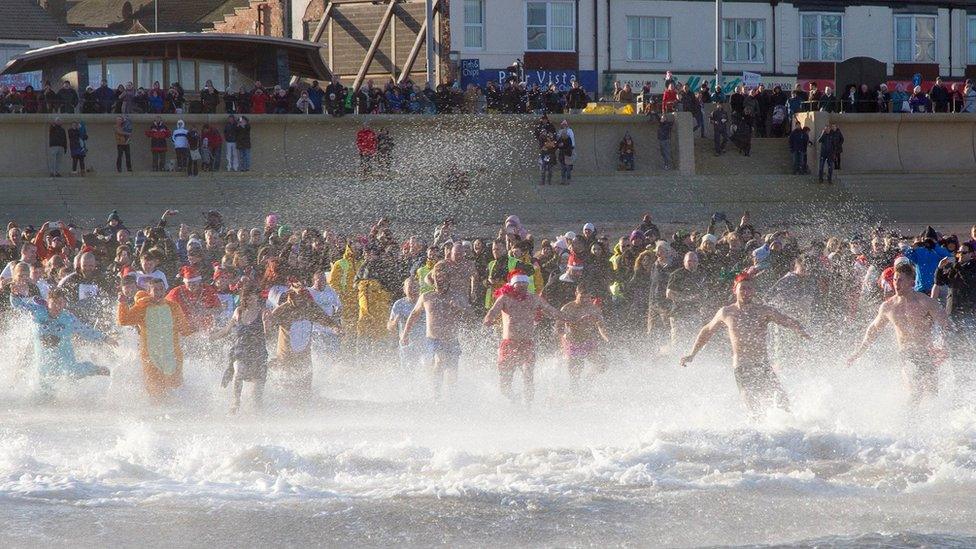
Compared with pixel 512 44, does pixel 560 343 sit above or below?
below

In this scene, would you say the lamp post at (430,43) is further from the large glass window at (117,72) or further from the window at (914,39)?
the window at (914,39)

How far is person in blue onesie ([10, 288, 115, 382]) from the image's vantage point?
15.5 m

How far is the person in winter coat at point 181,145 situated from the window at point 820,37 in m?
18.8

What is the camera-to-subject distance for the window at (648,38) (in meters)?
37.8

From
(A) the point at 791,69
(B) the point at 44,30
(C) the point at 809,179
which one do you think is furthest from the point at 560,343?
(B) the point at 44,30

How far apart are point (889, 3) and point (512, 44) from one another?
1085 centimetres

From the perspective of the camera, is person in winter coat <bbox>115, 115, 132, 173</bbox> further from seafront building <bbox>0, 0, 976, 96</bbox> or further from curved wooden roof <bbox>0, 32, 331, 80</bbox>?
seafront building <bbox>0, 0, 976, 96</bbox>

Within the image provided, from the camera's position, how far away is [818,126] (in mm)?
30688

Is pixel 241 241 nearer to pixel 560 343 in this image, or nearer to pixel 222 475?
pixel 560 343

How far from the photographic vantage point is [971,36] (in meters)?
40.9

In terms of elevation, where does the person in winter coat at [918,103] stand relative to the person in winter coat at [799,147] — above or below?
above

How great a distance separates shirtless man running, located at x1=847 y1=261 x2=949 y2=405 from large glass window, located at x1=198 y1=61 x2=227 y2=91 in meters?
23.2

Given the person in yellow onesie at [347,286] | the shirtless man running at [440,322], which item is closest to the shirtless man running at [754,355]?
the shirtless man running at [440,322]

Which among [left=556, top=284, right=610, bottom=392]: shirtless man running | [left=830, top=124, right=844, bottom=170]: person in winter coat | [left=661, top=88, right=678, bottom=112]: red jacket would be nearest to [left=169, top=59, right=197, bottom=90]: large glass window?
[left=661, top=88, right=678, bottom=112]: red jacket
